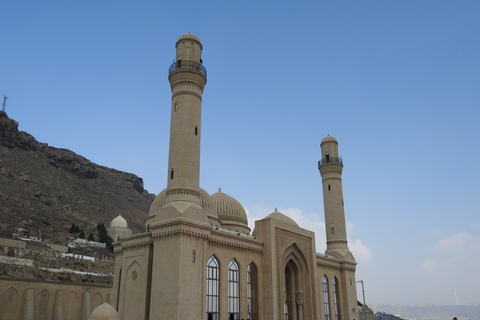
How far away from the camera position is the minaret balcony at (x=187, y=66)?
2559cm

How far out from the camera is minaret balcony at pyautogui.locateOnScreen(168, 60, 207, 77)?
2559 cm

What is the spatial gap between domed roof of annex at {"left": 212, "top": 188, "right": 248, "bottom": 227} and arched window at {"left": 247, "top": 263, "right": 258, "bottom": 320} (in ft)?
18.5

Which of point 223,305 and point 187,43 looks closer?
point 223,305

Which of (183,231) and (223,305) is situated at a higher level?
(183,231)

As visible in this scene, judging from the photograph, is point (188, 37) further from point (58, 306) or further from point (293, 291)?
point (58, 306)

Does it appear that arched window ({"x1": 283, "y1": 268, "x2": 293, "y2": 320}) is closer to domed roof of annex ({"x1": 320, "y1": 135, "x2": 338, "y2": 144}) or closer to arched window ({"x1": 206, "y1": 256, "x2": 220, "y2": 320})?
arched window ({"x1": 206, "y1": 256, "x2": 220, "y2": 320})

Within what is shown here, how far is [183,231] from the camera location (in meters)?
21.2

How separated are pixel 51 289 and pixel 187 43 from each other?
24989 mm

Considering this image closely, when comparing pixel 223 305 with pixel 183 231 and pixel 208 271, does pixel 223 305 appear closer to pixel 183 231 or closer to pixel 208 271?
pixel 208 271

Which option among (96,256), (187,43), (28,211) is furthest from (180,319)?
(28,211)

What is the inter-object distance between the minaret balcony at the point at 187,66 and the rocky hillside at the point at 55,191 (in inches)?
1809

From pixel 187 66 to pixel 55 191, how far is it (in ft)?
250

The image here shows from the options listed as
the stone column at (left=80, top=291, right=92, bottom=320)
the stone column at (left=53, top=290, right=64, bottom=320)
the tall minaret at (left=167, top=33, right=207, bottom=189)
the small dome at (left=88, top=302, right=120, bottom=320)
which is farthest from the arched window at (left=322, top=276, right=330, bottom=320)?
the stone column at (left=53, top=290, right=64, bottom=320)

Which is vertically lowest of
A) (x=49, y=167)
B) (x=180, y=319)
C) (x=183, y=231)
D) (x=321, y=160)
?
(x=180, y=319)
